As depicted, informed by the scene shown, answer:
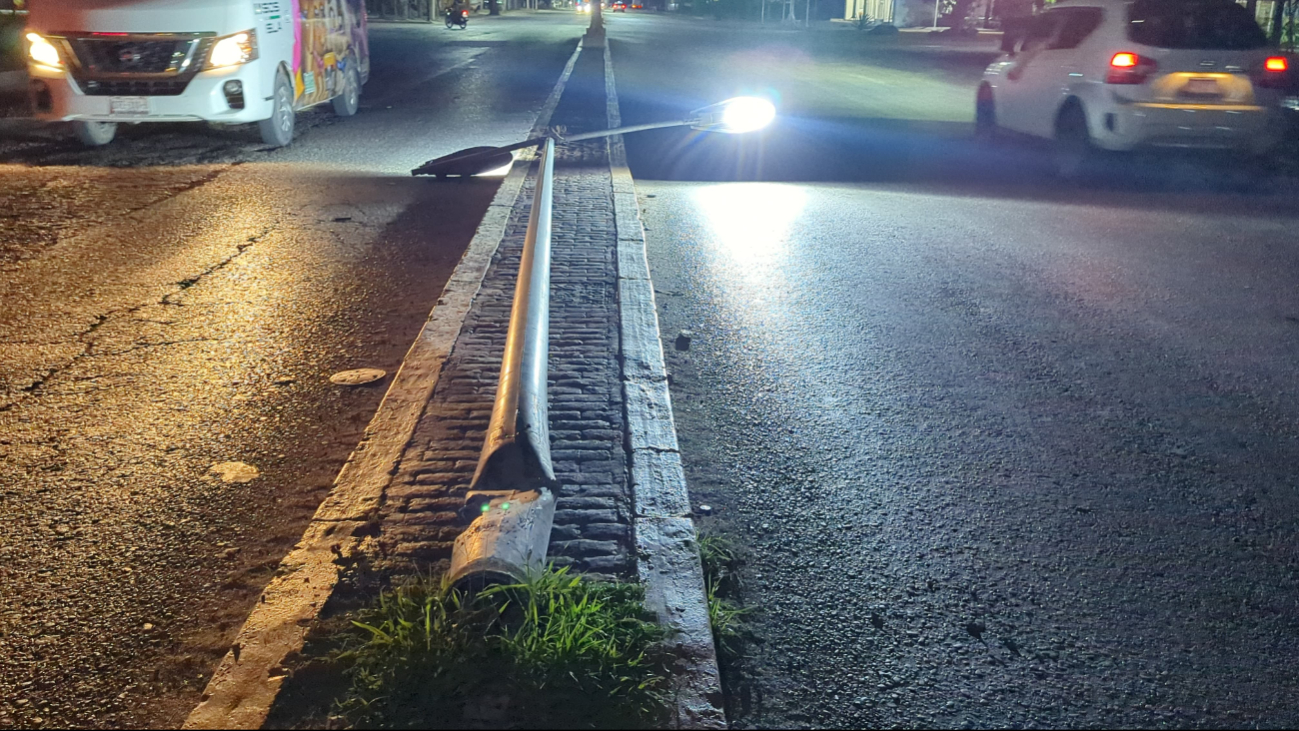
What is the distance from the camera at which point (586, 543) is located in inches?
137

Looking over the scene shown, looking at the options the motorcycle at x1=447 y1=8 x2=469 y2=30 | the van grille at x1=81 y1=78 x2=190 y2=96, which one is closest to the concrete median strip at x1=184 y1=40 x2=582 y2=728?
the van grille at x1=81 y1=78 x2=190 y2=96

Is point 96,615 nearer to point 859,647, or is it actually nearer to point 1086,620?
point 859,647

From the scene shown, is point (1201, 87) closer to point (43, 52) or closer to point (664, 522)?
point (664, 522)

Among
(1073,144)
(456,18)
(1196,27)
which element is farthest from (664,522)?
(456,18)

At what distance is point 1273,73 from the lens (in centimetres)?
1012

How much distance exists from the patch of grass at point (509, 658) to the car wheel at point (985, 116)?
1153 centimetres

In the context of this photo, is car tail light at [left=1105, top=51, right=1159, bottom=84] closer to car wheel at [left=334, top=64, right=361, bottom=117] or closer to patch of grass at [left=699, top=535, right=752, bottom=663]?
patch of grass at [left=699, top=535, right=752, bottom=663]

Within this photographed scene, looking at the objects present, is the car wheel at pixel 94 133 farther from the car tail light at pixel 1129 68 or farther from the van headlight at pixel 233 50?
the car tail light at pixel 1129 68

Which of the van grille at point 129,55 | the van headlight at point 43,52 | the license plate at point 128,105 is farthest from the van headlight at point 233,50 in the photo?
the van headlight at point 43,52

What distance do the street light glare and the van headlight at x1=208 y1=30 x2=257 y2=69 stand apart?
16.4 ft

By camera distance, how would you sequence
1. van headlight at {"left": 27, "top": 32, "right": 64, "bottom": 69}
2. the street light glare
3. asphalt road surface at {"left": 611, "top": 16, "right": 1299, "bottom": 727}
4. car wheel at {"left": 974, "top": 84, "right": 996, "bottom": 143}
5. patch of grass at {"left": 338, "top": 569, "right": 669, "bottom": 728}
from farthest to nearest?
car wheel at {"left": 974, "top": 84, "right": 996, "bottom": 143} < van headlight at {"left": 27, "top": 32, "right": 64, "bottom": 69} < the street light glare < asphalt road surface at {"left": 611, "top": 16, "right": 1299, "bottom": 727} < patch of grass at {"left": 338, "top": 569, "right": 669, "bottom": 728}

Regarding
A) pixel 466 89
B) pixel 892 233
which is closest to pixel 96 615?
pixel 892 233

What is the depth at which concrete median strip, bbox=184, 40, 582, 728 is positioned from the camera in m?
2.73

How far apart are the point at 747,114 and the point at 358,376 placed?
6224mm
